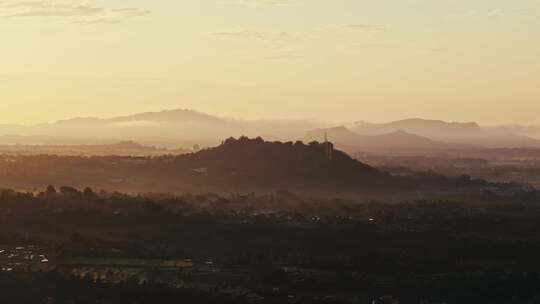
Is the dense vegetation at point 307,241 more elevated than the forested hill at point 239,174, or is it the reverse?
the forested hill at point 239,174

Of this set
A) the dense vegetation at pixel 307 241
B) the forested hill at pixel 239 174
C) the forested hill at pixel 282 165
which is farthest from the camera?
the forested hill at pixel 282 165

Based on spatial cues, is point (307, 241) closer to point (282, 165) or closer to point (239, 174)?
point (239, 174)

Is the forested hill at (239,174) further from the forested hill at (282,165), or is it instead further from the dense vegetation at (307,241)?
the dense vegetation at (307,241)

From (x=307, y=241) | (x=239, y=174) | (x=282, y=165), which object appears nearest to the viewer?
(x=307, y=241)

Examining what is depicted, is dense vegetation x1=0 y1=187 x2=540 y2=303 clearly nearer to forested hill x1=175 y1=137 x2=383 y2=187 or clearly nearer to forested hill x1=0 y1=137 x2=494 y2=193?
forested hill x1=0 y1=137 x2=494 y2=193

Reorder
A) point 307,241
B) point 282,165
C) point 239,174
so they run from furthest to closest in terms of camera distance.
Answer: point 282,165 → point 239,174 → point 307,241

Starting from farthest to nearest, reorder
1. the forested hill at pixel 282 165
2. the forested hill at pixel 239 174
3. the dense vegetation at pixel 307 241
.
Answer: the forested hill at pixel 282 165, the forested hill at pixel 239 174, the dense vegetation at pixel 307 241

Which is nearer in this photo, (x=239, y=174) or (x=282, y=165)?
(x=239, y=174)

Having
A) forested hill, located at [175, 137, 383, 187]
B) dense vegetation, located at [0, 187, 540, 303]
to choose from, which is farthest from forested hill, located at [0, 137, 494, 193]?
dense vegetation, located at [0, 187, 540, 303]

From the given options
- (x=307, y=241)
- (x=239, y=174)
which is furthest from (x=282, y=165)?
(x=307, y=241)

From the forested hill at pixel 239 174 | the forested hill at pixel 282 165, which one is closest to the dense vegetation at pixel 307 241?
the forested hill at pixel 239 174

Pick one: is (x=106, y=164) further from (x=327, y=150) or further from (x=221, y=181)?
(x=327, y=150)
